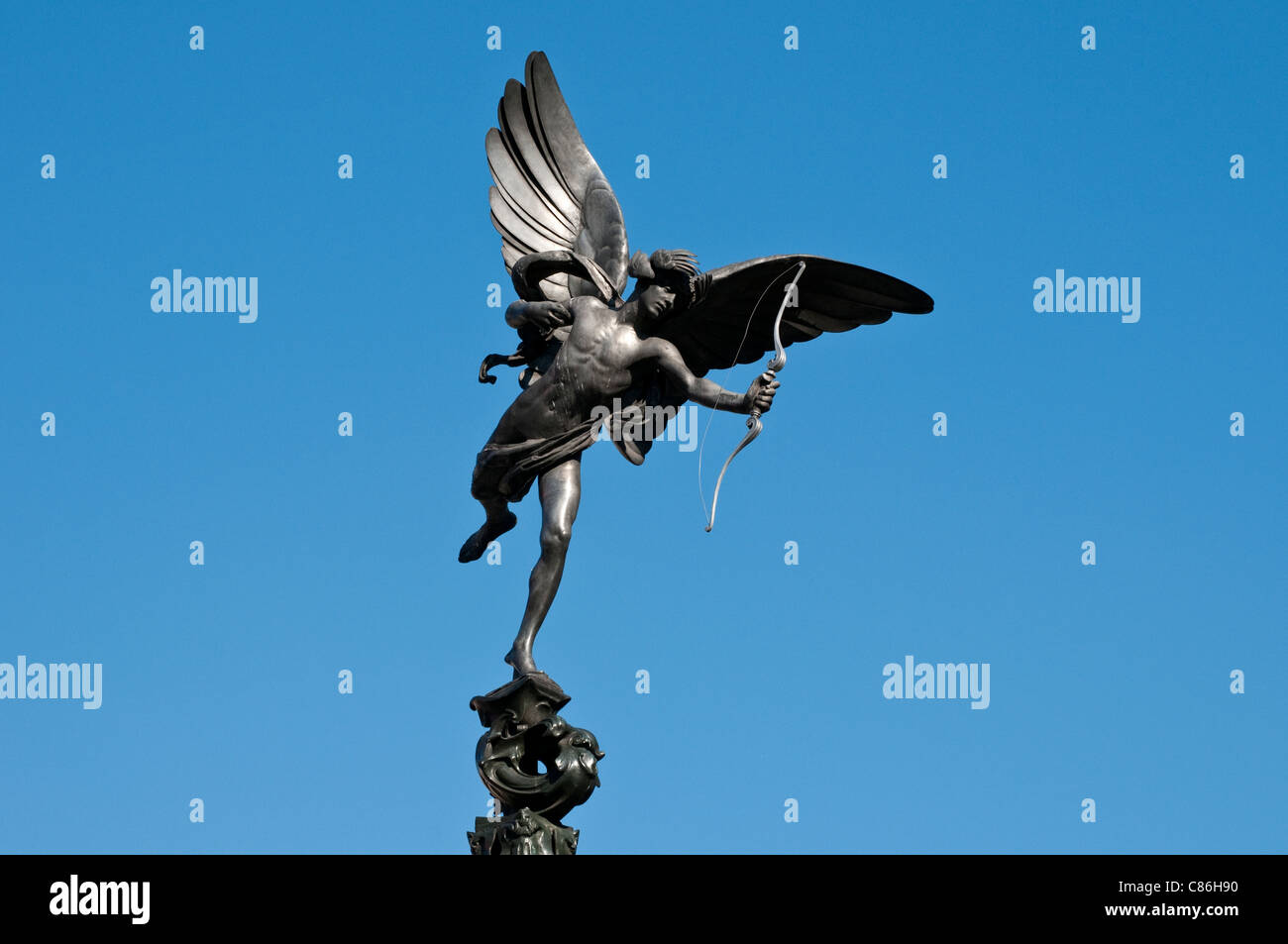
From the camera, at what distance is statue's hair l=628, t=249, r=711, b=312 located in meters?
14.7

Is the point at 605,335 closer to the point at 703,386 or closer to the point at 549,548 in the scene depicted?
the point at 703,386

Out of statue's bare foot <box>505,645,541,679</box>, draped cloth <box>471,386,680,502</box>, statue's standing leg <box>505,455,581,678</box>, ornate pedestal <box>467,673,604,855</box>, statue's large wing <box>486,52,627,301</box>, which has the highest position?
statue's large wing <box>486,52,627,301</box>

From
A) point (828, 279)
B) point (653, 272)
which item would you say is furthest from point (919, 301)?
point (653, 272)

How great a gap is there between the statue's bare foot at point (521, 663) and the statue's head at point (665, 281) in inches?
113

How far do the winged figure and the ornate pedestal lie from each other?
10.8 inches

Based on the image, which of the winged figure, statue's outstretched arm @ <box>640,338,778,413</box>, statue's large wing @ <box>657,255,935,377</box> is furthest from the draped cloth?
statue's large wing @ <box>657,255,935,377</box>

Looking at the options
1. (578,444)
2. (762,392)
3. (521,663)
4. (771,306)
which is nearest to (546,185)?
(771,306)

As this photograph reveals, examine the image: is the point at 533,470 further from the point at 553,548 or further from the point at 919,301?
the point at 919,301

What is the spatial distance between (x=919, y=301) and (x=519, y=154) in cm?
386

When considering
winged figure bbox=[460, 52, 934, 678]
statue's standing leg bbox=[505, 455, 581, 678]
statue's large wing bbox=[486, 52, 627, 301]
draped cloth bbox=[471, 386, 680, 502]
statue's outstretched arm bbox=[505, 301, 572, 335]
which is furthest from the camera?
statue's large wing bbox=[486, 52, 627, 301]

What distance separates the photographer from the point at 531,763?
47.1ft

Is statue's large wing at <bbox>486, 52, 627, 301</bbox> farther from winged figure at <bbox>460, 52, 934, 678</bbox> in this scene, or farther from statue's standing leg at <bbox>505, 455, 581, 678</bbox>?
statue's standing leg at <bbox>505, 455, 581, 678</bbox>

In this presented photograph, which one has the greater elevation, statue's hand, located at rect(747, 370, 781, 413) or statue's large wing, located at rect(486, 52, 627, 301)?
statue's large wing, located at rect(486, 52, 627, 301)
